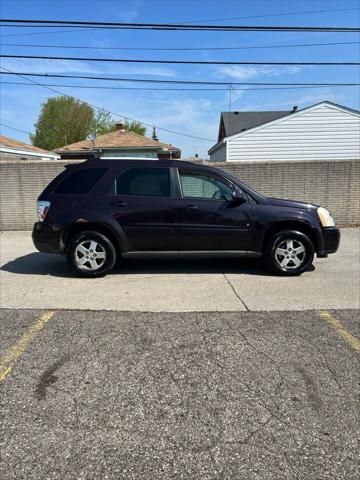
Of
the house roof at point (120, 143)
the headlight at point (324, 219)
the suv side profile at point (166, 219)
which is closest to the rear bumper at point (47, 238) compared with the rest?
the suv side profile at point (166, 219)

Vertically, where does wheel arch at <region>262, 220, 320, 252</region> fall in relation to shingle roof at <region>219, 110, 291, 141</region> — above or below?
below

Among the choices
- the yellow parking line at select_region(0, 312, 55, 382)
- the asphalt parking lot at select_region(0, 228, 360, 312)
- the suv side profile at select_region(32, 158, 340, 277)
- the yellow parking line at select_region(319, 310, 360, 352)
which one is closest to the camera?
the yellow parking line at select_region(0, 312, 55, 382)

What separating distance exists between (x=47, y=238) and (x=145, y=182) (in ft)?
5.74

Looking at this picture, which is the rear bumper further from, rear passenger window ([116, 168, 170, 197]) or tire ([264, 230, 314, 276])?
tire ([264, 230, 314, 276])

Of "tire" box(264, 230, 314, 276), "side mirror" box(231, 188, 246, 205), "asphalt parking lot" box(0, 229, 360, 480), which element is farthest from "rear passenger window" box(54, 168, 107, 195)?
"tire" box(264, 230, 314, 276)

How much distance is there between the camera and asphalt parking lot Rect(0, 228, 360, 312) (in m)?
4.94

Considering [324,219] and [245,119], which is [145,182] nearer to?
[324,219]

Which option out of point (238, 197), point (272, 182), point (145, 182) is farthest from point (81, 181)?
point (272, 182)

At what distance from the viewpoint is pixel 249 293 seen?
5363mm

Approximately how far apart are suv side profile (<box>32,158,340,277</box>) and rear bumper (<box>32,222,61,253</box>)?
15mm

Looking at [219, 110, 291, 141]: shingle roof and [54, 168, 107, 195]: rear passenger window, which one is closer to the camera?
[54, 168, 107, 195]: rear passenger window

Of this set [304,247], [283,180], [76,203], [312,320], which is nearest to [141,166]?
[76,203]

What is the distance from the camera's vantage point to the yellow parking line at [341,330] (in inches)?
150

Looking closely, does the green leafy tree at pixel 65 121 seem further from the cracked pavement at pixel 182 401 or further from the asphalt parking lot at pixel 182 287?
the cracked pavement at pixel 182 401
